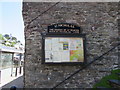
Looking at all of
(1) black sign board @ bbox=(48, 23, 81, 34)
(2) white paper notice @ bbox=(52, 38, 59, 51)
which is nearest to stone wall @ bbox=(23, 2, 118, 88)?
(1) black sign board @ bbox=(48, 23, 81, 34)

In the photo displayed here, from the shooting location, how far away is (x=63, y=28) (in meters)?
3.78

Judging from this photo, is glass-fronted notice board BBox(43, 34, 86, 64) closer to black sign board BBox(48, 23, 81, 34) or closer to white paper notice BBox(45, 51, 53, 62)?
→ white paper notice BBox(45, 51, 53, 62)

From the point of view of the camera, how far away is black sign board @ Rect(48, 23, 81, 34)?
3.76m

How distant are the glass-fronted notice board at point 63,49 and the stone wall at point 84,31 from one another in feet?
0.66

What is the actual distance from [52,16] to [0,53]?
5.15 meters

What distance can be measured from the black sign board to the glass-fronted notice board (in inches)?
5.8

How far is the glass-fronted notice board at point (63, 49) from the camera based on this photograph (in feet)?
11.9

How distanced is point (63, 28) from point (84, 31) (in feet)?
2.38

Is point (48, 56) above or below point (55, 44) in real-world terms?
below

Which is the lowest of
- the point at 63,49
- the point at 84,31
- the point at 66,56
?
the point at 66,56

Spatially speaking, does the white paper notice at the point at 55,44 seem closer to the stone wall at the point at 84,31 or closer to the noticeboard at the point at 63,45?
the noticeboard at the point at 63,45

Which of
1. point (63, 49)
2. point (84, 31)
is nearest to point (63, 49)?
point (63, 49)

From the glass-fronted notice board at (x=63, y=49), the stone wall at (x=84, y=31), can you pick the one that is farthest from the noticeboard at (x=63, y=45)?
the stone wall at (x=84, y=31)

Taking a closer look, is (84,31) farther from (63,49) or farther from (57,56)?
(57,56)
